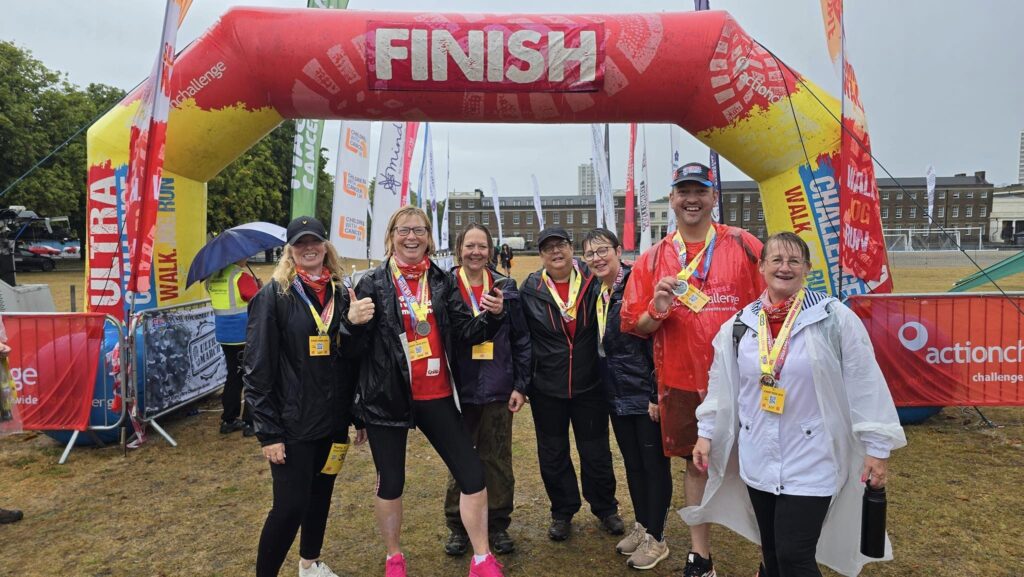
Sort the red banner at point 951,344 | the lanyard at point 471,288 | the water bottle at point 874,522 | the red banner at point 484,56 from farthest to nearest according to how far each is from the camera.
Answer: the red banner at point 951,344 < the red banner at point 484,56 < the lanyard at point 471,288 < the water bottle at point 874,522

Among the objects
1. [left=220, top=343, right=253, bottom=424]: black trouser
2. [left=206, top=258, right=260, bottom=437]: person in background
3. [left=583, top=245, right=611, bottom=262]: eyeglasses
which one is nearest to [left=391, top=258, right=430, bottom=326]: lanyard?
[left=583, top=245, right=611, bottom=262]: eyeglasses

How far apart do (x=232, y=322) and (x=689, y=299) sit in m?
4.64

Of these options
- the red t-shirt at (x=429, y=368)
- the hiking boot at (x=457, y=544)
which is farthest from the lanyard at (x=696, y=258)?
the hiking boot at (x=457, y=544)

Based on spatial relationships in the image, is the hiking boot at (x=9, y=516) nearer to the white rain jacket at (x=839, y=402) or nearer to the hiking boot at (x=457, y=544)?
the hiking boot at (x=457, y=544)

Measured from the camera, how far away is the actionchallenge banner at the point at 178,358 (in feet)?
18.5

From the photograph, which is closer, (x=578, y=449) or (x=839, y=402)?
(x=839, y=402)

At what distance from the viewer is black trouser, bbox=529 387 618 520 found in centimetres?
367

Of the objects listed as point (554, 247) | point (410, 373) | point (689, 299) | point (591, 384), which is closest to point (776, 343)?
point (689, 299)

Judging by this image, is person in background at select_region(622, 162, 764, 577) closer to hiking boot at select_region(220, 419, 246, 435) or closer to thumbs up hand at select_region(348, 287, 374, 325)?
thumbs up hand at select_region(348, 287, 374, 325)

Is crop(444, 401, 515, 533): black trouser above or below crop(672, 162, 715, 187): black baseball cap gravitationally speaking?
below

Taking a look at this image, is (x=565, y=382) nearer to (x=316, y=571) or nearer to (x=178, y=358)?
(x=316, y=571)

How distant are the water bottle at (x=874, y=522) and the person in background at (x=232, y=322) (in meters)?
5.22

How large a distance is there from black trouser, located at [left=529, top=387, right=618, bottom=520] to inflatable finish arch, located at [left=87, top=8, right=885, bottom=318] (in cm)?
286

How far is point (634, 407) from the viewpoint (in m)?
3.37
